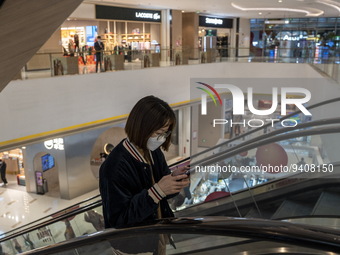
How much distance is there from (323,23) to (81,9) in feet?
62.9

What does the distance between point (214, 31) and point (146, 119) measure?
25.7 metres

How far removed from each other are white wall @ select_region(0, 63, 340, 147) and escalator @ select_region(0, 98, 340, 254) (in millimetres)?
4210

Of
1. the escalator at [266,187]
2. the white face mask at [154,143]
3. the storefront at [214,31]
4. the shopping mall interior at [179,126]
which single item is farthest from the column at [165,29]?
the white face mask at [154,143]

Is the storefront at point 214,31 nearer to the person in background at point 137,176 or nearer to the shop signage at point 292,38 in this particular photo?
the shop signage at point 292,38

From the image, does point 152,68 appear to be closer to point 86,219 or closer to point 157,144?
point 86,219

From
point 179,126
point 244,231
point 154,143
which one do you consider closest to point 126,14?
point 179,126

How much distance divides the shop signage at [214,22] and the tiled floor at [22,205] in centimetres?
1410

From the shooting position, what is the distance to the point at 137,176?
195 centimetres

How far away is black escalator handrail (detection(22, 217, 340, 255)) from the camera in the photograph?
5.04 feet

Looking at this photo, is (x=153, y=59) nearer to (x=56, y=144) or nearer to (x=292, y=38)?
(x=56, y=144)

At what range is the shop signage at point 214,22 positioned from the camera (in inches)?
923

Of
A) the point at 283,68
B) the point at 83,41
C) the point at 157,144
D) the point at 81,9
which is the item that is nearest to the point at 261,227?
the point at 157,144

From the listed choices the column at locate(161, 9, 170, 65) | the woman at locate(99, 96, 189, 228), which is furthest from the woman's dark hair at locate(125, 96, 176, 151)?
the column at locate(161, 9, 170, 65)

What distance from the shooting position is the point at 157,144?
2100mm
